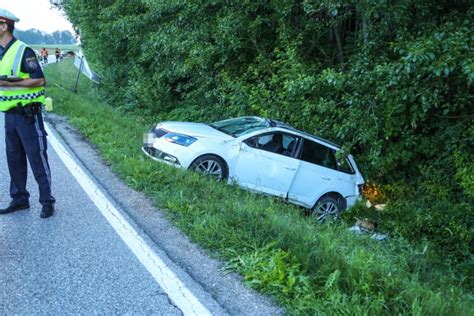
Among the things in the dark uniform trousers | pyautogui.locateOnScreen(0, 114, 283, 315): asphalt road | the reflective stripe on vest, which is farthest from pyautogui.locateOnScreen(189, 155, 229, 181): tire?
the reflective stripe on vest

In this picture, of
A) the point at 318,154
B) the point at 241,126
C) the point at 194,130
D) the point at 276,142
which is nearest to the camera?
the point at 194,130

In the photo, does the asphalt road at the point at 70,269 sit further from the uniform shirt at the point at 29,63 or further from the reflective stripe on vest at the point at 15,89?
the uniform shirt at the point at 29,63

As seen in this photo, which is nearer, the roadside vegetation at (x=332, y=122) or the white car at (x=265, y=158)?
the roadside vegetation at (x=332, y=122)

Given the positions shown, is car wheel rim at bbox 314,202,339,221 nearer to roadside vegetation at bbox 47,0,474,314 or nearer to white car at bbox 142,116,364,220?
white car at bbox 142,116,364,220

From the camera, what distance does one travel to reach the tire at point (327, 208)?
8.19 meters

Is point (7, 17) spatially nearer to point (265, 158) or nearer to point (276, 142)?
point (265, 158)

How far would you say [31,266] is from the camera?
11.1 ft

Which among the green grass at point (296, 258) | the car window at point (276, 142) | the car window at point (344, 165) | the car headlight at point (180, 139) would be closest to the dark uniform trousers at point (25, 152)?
the green grass at point (296, 258)

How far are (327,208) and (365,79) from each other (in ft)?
8.26

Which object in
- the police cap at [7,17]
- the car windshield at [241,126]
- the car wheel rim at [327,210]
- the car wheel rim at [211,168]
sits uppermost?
the police cap at [7,17]

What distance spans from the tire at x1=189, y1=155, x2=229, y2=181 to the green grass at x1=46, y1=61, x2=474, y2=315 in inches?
31.8

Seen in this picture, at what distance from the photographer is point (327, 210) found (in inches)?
330

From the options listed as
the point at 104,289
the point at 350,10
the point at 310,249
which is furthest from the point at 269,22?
the point at 104,289

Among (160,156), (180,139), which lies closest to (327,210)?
(180,139)
